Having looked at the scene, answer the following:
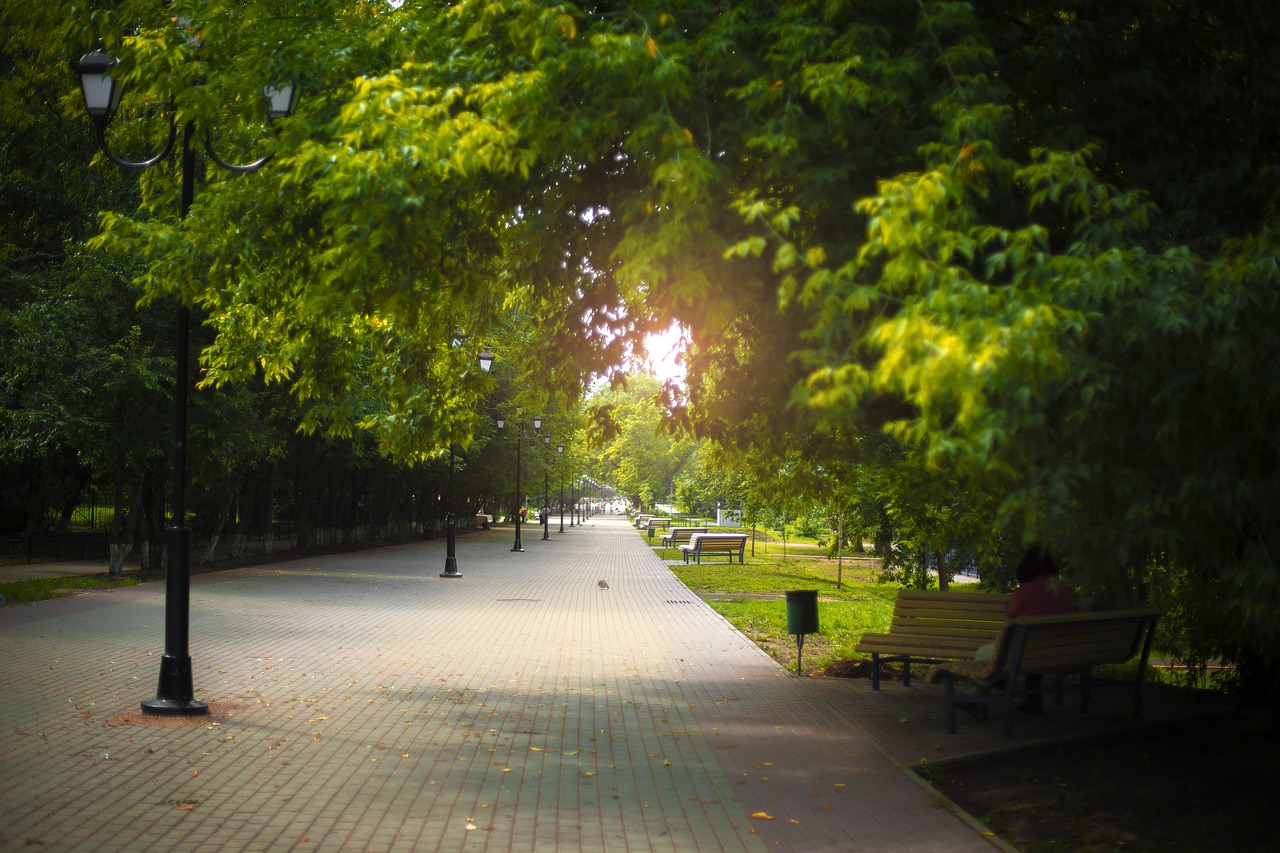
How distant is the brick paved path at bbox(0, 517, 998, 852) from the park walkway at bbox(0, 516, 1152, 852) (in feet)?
0.08

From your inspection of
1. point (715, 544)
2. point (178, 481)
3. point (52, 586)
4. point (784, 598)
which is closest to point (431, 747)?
point (178, 481)

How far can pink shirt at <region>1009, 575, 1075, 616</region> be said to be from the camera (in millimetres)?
9789

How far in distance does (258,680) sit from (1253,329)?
9.19m

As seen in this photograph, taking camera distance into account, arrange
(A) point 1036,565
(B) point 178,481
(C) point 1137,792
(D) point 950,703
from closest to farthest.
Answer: (C) point 1137,792 → (D) point 950,703 → (B) point 178,481 → (A) point 1036,565

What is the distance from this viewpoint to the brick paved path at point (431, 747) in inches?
243

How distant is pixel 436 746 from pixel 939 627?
518cm

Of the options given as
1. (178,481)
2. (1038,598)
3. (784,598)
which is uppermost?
(178,481)

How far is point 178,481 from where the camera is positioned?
960 centimetres

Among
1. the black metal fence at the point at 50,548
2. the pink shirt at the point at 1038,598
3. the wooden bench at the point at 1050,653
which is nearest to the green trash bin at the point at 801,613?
the wooden bench at the point at 1050,653

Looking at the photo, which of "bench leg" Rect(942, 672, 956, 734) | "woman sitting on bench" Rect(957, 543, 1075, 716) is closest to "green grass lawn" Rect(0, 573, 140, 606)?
"bench leg" Rect(942, 672, 956, 734)

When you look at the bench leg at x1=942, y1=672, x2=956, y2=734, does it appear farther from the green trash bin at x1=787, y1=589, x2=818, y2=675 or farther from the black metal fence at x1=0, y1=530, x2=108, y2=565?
the black metal fence at x1=0, y1=530, x2=108, y2=565

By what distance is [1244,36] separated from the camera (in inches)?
287

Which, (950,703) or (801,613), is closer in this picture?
(950,703)

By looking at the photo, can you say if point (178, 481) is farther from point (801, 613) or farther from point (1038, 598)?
point (1038, 598)
